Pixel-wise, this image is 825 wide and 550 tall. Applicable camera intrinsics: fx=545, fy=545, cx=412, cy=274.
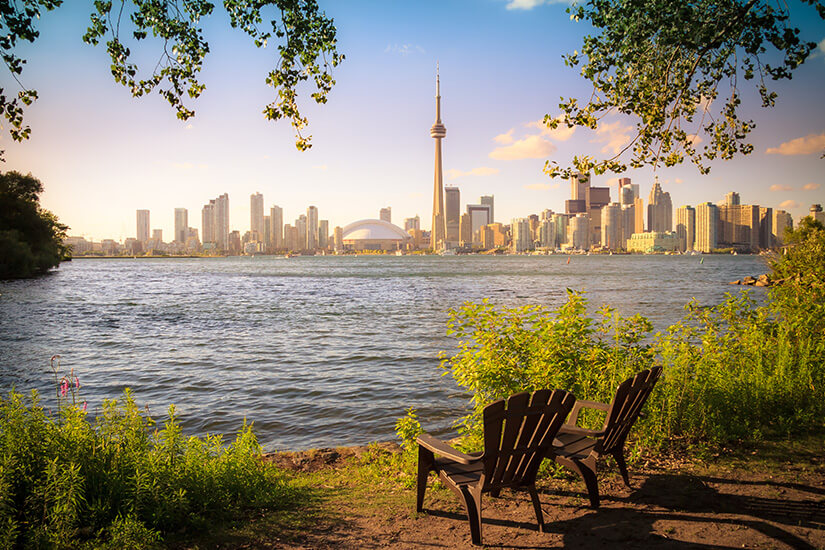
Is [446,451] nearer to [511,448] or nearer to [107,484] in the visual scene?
[511,448]

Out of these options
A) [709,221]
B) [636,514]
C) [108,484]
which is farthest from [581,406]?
[709,221]

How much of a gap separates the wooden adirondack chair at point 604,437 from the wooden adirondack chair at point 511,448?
1.55ft

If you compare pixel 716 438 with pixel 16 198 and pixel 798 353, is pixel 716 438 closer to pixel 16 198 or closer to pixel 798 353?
pixel 798 353

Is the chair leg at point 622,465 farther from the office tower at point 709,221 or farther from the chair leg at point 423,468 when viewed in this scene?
the office tower at point 709,221

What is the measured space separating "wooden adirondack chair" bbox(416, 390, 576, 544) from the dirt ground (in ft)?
0.96

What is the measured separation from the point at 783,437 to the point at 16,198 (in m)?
65.9

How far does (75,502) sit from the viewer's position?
3.42 metres

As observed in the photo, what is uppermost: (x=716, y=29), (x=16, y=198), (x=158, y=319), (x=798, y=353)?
(x=16, y=198)

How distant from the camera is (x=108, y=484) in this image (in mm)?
3840

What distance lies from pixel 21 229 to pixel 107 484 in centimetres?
6418

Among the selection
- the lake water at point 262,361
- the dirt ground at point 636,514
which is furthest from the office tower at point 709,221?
the dirt ground at point 636,514

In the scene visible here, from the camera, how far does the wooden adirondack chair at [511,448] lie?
144 inches

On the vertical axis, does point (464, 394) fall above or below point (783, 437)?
below

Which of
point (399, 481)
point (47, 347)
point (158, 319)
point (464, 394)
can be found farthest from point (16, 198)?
point (399, 481)
